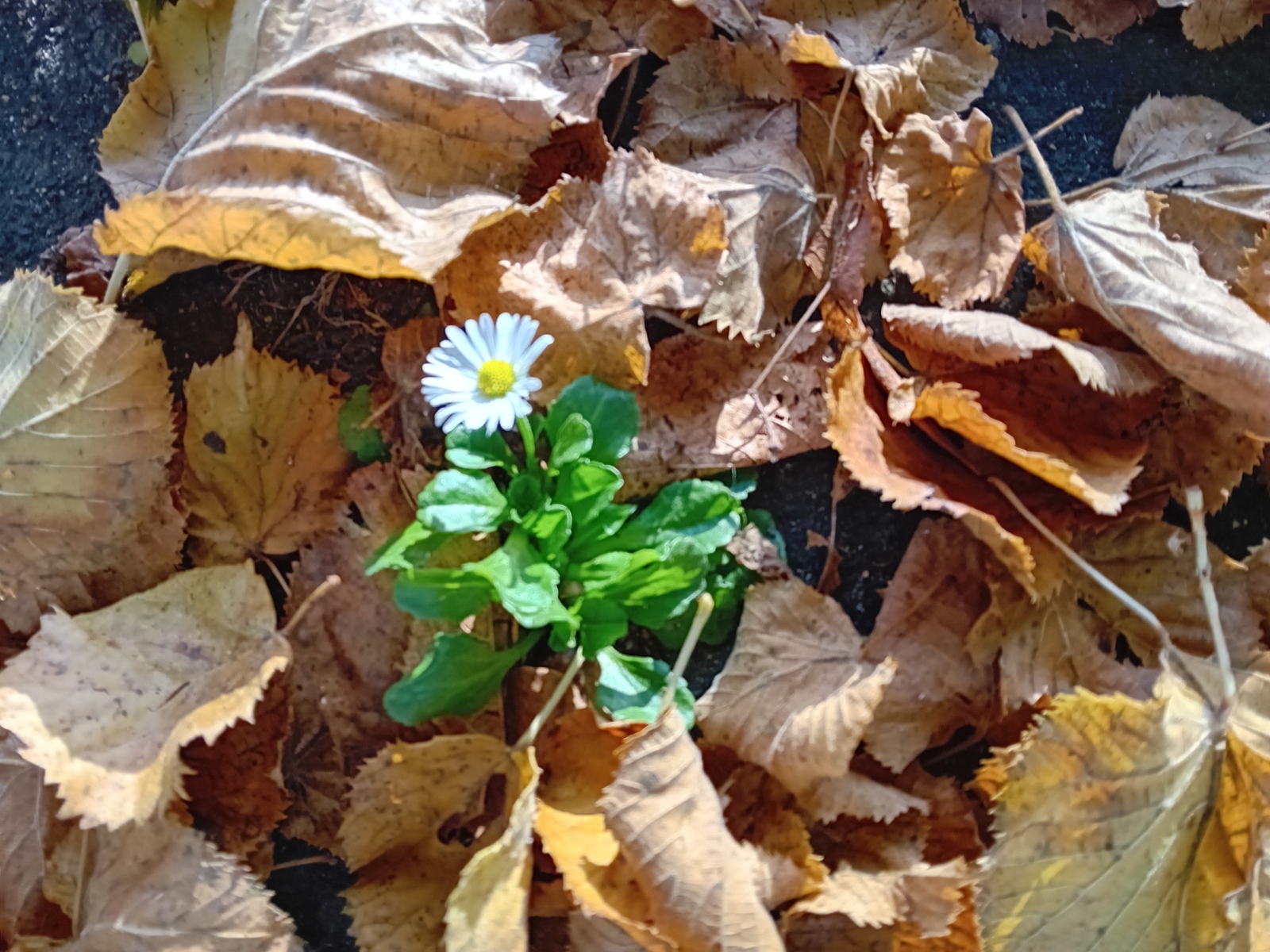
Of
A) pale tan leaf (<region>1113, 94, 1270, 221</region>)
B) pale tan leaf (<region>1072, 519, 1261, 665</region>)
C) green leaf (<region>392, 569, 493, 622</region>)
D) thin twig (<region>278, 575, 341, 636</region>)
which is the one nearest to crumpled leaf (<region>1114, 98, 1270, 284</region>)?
pale tan leaf (<region>1113, 94, 1270, 221</region>)

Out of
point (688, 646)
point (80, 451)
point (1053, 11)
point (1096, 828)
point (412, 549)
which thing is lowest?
point (1096, 828)

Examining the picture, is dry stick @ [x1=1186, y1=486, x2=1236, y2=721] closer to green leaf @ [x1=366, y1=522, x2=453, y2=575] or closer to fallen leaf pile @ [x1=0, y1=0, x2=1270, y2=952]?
fallen leaf pile @ [x1=0, y1=0, x2=1270, y2=952]

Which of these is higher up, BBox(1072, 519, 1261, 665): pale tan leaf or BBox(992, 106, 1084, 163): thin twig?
BBox(992, 106, 1084, 163): thin twig

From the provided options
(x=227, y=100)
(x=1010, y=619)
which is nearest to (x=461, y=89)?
(x=227, y=100)

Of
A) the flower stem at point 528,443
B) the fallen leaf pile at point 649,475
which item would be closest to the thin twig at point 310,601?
the fallen leaf pile at point 649,475

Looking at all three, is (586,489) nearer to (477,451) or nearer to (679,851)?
(477,451)

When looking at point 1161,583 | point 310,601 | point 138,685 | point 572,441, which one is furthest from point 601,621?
point 1161,583

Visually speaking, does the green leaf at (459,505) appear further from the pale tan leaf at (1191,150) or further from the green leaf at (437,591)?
the pale tan leaf at (1191,150)
